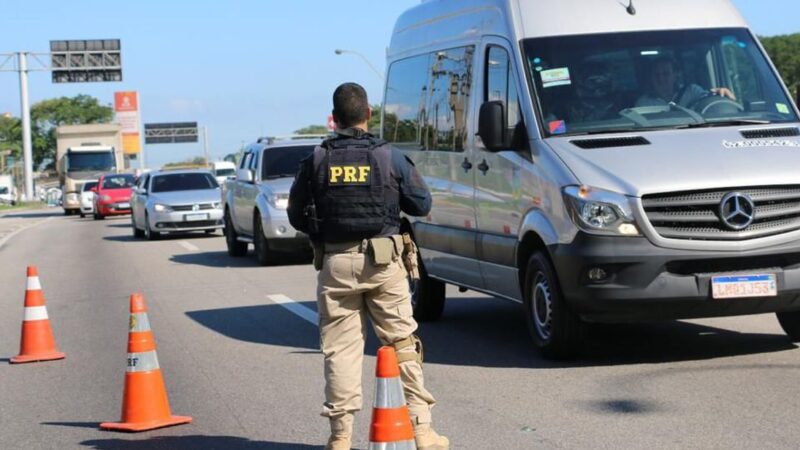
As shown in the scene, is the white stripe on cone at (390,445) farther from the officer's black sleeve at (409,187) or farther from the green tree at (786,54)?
the green tree at (786,54)

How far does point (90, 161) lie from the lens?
58938 millimetres

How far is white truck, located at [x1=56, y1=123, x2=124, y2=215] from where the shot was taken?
57906 millimetres

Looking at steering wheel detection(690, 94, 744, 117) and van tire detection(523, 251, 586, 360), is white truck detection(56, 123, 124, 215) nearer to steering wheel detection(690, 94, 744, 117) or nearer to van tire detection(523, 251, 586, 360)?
van tire detection(523, 251, 586, 360)

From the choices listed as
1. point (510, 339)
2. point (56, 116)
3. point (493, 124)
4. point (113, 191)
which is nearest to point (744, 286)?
point (493, 124)

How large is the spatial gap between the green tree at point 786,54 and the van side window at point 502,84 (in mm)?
80299

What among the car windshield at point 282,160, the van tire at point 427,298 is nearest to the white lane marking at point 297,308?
the van tire at point 427,298

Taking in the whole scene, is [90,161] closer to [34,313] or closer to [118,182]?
[118,182]

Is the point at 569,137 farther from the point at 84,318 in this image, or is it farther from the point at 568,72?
the point at 84,318

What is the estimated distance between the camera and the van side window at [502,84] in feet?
32.0

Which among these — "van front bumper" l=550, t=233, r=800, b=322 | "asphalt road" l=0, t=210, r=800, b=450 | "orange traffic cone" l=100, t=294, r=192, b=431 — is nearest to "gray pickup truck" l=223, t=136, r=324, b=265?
"asphalt road" l=0, t=210, r=800, b=450

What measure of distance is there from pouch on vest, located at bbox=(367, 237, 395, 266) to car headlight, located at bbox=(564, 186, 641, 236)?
257 centimetres

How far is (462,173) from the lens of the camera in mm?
10750

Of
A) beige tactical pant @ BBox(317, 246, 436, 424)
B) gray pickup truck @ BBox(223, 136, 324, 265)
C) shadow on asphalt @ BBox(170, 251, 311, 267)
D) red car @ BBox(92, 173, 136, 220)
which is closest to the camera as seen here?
beige tactical pant @ BBox(317, 246, 436, 424)

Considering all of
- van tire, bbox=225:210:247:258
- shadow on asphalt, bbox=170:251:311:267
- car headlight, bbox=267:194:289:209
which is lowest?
shadow on asphalt, bbox=170:251:311:267
